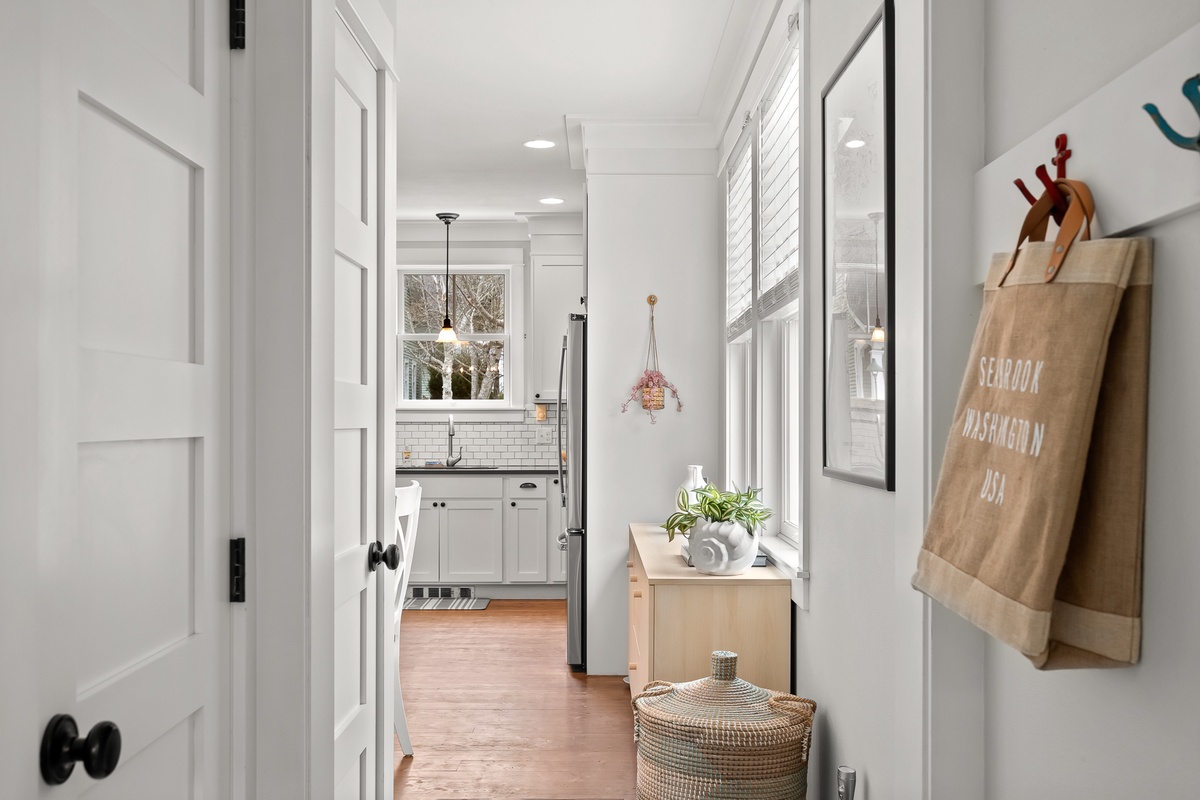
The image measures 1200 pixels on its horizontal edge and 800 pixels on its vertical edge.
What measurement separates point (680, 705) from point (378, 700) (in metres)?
0.77

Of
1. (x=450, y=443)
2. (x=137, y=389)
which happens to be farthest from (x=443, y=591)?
(x=137, y=389)

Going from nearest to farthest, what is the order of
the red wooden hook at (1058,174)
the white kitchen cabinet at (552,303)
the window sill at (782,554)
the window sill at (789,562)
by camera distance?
the red wooden hook at (1058,174) < the window sill at (789,562) < the window sill at (782,554) < the white kitchen cabinet at (552,303)

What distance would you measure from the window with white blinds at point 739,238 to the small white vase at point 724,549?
1070 millimetres

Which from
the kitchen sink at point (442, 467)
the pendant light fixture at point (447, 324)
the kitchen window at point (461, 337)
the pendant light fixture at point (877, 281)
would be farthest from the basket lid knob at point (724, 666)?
the kitchen window at point (461, 337)

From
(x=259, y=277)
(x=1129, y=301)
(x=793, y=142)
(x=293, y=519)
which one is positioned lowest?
(x=293, y=519)

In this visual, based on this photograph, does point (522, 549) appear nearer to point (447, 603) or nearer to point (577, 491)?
point (447, 603)

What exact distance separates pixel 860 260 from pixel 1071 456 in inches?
46.5

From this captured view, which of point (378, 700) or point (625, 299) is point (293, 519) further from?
point (625, 299)

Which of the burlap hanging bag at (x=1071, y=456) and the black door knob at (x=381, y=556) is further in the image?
the black door knob at (x=381, y=556)

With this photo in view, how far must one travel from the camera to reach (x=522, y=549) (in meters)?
6.46

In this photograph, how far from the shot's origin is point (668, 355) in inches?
179

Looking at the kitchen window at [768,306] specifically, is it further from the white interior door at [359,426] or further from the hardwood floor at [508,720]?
the white interior door at [359,426]

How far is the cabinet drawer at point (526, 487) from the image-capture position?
254 inches

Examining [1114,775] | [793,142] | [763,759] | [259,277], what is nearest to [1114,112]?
[1114,775]
